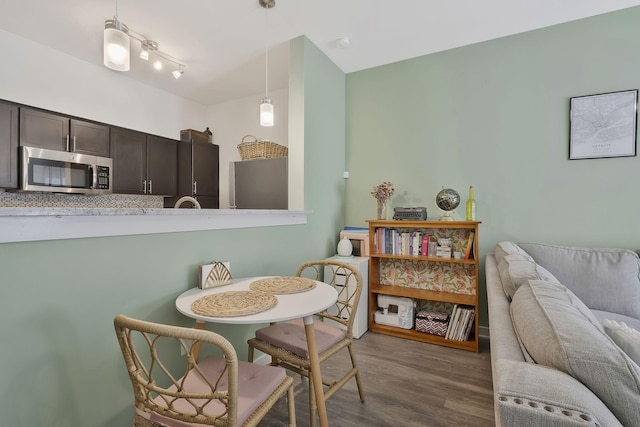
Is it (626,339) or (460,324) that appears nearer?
(626,339)

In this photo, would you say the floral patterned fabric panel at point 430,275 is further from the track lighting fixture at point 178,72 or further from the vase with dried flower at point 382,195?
the track lighting fixture at point 178,72

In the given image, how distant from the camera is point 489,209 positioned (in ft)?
9.04

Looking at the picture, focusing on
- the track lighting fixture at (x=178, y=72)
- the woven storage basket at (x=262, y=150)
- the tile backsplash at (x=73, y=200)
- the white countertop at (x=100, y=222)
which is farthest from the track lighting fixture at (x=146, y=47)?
the white countertop at (x=100, y=222)

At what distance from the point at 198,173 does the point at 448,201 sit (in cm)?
316

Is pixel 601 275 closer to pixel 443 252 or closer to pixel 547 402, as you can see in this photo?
pixel 443 252

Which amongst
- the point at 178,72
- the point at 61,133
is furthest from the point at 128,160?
the point at 178,72

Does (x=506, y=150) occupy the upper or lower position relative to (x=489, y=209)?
upper

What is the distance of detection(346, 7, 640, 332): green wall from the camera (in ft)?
7.79

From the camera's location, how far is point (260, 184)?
3162mm

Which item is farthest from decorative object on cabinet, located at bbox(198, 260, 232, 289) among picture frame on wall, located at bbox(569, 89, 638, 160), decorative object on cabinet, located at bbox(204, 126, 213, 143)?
decorative object on cabinet, located at bbox(204, 126, 213, 143)

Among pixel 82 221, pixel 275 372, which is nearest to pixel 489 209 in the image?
pixel 275 372

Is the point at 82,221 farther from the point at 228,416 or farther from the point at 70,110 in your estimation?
the point at 70,110

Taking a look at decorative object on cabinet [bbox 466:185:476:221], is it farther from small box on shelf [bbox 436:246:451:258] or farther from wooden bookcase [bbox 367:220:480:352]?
small box on shelf [bbox 436:246:451:258]

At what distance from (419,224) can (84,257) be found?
2.39 metres
